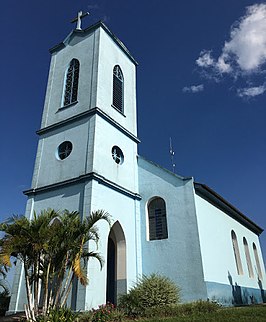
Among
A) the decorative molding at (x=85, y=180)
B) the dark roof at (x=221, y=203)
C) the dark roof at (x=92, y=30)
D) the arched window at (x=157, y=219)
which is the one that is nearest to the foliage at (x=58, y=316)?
the decorative molding at (x=85, y=180)

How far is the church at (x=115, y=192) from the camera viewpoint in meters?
14.2

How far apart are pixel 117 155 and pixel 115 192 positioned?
2.56 meters

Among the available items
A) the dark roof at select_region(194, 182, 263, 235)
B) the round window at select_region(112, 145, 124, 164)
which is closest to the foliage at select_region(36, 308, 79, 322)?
the round window at select_region(112, 145, 124, 164)

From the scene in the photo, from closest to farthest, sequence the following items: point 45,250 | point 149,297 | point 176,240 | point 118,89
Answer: point 45,250, point 149,297, point 176,240, point 118,89

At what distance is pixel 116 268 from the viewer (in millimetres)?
15000

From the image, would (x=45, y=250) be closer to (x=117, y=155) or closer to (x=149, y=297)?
(x=149, y=297)

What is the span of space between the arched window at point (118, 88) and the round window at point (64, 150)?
4.18m

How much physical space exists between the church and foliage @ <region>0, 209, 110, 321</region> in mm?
2098

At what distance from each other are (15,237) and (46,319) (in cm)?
269

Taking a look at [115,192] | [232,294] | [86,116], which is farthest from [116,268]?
[86,116]

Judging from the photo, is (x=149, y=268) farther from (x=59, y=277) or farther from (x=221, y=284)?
(x=59, y=277)

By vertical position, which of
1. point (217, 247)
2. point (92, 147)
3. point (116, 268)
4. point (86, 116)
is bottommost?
point (116, 268)

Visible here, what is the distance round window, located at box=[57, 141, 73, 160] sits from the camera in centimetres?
1639

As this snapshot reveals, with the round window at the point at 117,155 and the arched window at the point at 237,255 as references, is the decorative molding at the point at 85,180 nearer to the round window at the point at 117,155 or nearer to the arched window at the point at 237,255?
the round window at the point at 117,155
